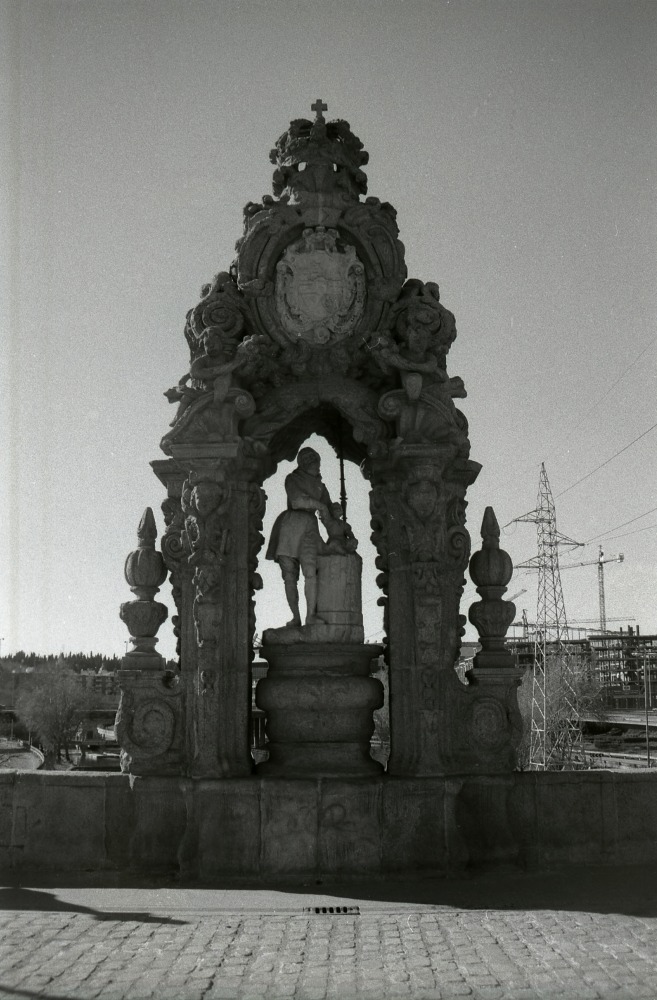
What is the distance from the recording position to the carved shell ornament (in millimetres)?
9461

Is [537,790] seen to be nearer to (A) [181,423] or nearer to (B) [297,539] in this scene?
(B) [297,539]

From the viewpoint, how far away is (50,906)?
719 cm

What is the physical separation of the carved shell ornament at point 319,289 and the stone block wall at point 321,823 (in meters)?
4.48

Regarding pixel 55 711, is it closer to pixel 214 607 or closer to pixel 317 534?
pixel 317 534

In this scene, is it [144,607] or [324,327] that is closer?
[144,607]

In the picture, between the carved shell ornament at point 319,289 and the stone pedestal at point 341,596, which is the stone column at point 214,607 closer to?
the stone pedestal at point 341,596

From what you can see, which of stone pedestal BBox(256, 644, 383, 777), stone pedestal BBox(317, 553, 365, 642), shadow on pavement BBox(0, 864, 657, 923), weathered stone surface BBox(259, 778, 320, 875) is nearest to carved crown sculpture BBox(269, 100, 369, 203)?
stone pedestal BBox(317, 553, 365, 642)

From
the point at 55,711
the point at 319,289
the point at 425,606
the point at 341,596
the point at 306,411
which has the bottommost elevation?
the point at 55,711

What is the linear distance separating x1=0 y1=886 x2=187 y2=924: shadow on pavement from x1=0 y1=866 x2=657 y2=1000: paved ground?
0.02m

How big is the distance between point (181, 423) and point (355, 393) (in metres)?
1.84

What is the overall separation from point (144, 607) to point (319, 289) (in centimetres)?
370

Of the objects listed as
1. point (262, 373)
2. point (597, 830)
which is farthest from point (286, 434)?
point (597, 830)

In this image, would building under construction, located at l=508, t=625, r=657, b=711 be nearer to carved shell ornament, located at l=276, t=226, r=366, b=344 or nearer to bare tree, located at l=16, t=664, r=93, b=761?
bare tree, located at l=16, t=664, r=93, b=761

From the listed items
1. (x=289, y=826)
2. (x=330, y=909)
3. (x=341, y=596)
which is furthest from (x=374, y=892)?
(x=341, y=596)
